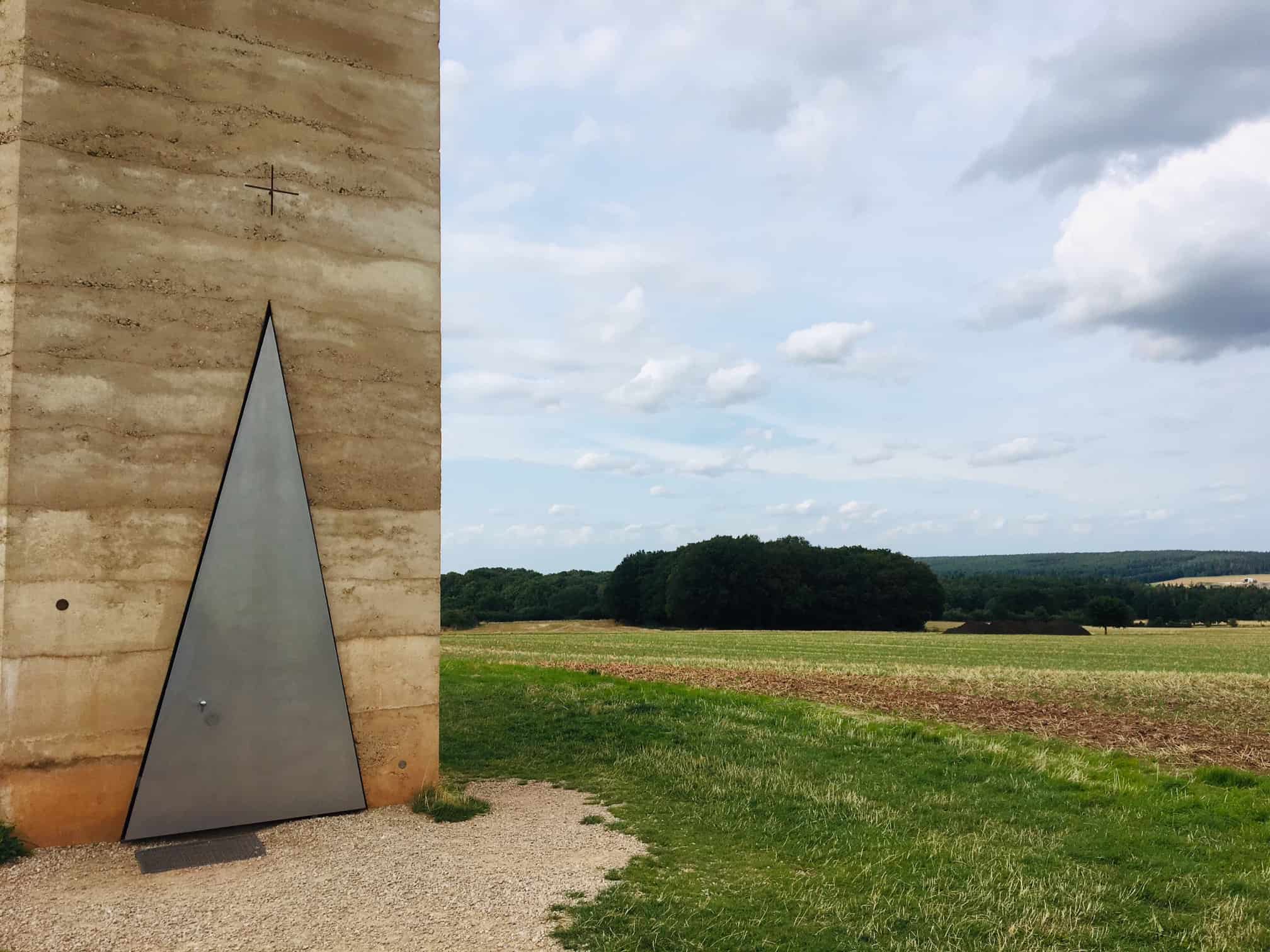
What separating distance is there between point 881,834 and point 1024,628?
70610mm

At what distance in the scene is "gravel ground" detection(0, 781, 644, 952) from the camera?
6020 mm

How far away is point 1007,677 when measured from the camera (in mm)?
26266

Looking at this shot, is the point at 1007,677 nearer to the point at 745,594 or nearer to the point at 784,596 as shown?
the point at 745,594

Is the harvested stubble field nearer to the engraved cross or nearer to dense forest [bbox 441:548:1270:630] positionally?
the engraved cross

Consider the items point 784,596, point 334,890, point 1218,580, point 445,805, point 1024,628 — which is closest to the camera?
point 334,890

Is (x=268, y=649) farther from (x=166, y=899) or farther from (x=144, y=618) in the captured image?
(x=166, y=899)

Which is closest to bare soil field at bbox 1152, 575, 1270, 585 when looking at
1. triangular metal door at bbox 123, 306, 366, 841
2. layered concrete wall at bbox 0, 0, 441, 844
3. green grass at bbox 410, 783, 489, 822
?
green grass at bbox 410, 783, 489, 822

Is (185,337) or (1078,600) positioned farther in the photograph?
(1078,600)

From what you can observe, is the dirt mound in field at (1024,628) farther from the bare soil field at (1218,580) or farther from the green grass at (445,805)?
the green grass at (445,805)

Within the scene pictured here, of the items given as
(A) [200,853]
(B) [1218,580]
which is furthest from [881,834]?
(B) [1218,580]

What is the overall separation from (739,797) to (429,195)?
7463 millimetres

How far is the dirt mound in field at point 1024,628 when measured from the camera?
235 feet

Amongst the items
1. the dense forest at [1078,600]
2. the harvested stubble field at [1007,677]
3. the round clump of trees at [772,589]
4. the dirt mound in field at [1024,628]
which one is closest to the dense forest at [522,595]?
the round clump of trees at [772,589]

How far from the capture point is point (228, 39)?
882cm
